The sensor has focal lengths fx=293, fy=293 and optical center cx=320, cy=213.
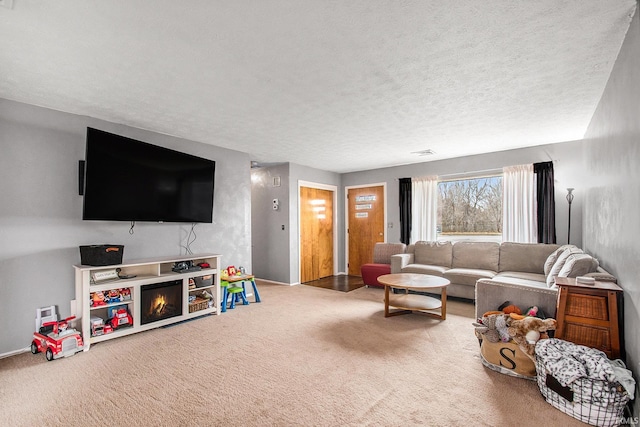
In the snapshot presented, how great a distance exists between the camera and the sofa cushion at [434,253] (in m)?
4.97

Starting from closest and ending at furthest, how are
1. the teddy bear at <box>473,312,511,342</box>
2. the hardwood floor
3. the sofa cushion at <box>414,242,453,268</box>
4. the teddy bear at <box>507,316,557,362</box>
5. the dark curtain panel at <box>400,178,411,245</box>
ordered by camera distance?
the teddy bear at <box>507,316,557,362</box>, the teddy bear at <box>473,312,511,342</box>, the sofa cushion at <box>414,242,453,268</box>, the hardwood floor, the dark curtain panel at <box>400,178,411,245</box>

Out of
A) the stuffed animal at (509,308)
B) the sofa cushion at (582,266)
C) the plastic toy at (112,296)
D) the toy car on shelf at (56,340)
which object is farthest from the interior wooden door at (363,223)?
the toy car on shelf at (56,340)

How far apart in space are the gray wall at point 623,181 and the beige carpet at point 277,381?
0.88 meters

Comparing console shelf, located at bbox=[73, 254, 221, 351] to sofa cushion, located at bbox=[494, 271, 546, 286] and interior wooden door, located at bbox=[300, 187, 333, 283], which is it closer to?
interior wooden door, located at bbox=[300, 187, 333, 283]

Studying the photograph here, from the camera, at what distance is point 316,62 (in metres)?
2.14

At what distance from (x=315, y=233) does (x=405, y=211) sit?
192 cm

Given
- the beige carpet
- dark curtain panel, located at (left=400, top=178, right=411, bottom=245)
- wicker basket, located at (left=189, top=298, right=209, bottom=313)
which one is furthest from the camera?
dark curtain panel, located at (left=400, top=178, right=411, bottom=245)

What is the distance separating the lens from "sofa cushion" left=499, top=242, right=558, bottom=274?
4.18m

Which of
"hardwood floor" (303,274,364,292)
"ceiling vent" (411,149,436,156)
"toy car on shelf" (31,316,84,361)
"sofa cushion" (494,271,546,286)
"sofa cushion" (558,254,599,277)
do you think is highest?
"ceiling vent" (411,149,436,156)

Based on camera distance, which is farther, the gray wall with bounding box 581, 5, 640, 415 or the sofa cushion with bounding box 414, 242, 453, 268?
the sofa cushion with bounding box 414, 242, 453, 268

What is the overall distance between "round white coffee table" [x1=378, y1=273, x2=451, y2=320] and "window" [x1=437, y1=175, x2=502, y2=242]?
1953 millimetres

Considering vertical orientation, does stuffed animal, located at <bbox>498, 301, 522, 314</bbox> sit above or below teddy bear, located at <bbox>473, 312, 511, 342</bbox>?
above

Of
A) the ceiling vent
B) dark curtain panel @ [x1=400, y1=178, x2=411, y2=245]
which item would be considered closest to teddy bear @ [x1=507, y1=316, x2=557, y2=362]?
the ceiling vent

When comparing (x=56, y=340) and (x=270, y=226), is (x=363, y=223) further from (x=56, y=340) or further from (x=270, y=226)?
(x=56, y=340)
